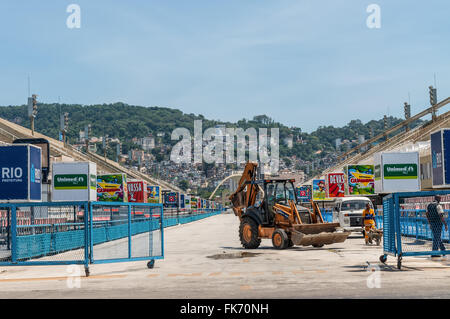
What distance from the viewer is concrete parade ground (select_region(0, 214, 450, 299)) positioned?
35.4 ft

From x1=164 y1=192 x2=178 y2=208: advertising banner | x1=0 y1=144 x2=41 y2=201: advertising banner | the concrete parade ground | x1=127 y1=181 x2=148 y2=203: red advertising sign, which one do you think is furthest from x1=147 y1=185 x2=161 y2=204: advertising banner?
the concrete parade ground

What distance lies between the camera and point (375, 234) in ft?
78.4

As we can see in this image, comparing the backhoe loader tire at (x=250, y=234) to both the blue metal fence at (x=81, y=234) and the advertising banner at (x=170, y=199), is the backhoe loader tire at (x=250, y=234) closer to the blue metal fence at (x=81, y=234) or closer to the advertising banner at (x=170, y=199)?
the blue metal fence at (x=81, y=234)

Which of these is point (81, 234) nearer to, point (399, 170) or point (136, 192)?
point (399, 170)

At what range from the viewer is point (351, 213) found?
2992 centimetres

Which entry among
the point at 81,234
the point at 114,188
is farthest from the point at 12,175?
the point at 114,188

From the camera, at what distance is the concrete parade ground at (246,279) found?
10797 mm

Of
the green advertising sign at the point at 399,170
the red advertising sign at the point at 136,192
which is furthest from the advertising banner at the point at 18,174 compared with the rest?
the red advertising sign at the point at 136,192

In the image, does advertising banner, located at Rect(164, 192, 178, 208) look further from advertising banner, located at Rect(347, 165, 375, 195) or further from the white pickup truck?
the white pickup truck

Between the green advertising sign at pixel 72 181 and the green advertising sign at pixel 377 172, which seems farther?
the green advertising sign at pixel 72 181

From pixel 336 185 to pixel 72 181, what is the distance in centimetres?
2770

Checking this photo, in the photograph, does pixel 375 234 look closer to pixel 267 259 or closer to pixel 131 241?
pixel 267 259
